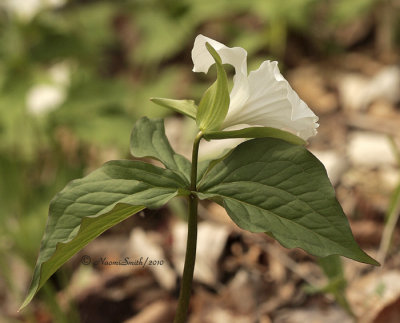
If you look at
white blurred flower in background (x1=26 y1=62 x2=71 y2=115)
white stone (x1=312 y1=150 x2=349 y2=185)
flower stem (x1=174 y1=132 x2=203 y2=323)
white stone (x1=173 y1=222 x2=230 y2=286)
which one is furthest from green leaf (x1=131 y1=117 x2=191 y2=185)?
white blurred flower in background (x1=26 y1=62 x2=71 y2=115)

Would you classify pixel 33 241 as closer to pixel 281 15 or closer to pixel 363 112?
pixel 363 112

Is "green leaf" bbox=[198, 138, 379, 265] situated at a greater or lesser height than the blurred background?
greater

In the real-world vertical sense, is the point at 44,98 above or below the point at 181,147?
above

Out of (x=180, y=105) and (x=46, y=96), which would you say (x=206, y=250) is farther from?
(x=46, y=96)

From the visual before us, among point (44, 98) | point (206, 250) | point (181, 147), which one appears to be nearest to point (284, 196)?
point (206, 250)

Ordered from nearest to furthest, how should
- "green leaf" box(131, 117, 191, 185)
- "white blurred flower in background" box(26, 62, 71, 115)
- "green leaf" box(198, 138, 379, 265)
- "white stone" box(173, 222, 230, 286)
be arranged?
"green leaf" box(198, 138, 379, 265) → "green leaf" box(131, 117, 191, 185) → "white stone" box(173, 222, 230, 286) → "white blurred flower in background" box(26, 62, 71, 115)

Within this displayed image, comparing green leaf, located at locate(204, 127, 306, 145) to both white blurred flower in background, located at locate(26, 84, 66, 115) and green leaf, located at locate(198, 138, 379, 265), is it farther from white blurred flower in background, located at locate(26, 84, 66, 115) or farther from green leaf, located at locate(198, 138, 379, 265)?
white blurred flower in background, located at locate(26, 84, 66, 115)

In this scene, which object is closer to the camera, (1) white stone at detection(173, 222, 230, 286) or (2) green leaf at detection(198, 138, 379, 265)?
(2) green leaf at detection(198, 138, 379, 265)
